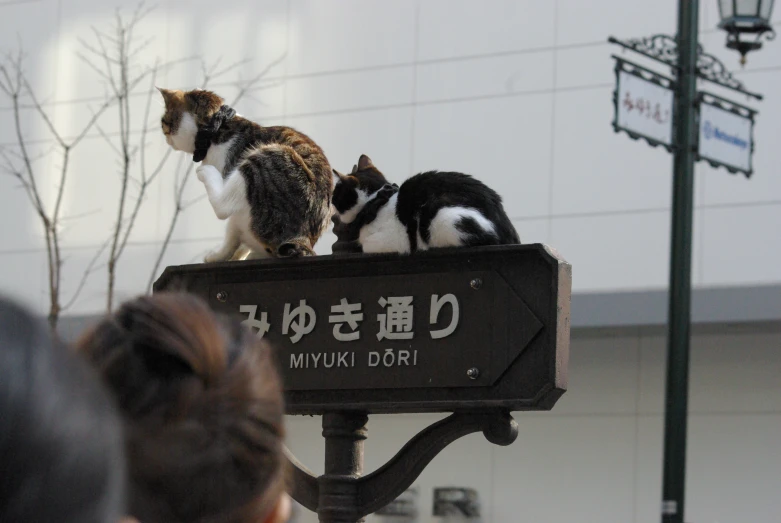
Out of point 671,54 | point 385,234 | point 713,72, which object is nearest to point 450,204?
point 385,234

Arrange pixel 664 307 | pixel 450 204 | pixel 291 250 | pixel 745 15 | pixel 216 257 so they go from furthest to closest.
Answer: pixel 664 307 → pixel 745 15 → pixel 216 257 → pixel 291 250 → pixel 450 204

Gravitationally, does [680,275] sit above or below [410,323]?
above

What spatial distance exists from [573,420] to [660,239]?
6.10ft

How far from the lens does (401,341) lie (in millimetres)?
3281

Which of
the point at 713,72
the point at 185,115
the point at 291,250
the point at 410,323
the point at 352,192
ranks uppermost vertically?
the point at 713,72

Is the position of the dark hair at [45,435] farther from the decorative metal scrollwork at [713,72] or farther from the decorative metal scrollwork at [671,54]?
the decorative metal scrollwork at [713,72]

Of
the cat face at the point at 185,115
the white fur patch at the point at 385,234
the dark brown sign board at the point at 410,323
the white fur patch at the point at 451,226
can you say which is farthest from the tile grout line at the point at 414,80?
the white fur patch at the point at 451,226

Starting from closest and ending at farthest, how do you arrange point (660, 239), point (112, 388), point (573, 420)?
point (112, 388)
point (660, 239)
point (573, 420)

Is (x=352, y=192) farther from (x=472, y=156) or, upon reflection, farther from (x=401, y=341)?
(x=472, y=156)

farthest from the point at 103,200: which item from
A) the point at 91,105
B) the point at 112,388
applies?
the point at 112,388

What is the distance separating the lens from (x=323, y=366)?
3.39 meters

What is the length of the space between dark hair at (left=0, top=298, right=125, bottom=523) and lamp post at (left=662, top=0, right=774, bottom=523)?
5.43 m

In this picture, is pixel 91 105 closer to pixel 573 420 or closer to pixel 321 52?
pixel 321 52

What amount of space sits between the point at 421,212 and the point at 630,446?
23.2 ft
